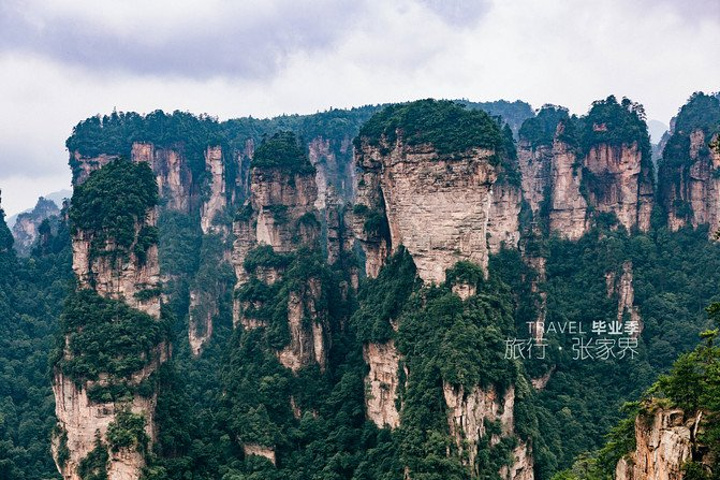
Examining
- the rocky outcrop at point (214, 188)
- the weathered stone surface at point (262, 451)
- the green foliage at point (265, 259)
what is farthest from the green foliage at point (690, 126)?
the rocky outcrop at point (214, 188)

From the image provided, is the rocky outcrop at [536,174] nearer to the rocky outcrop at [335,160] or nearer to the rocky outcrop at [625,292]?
the rocky outcrop at [625,292]

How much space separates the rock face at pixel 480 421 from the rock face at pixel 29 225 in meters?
79.2

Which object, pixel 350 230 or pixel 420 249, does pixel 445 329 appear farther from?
pixel 350 230

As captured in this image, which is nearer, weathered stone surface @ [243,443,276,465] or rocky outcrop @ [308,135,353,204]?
weathered stone surface @ [243,443,276,465]

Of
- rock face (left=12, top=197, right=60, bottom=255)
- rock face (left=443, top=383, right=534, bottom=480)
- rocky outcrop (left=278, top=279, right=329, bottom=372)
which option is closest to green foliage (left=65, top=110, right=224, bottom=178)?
rock face (left=12, top=197, right=60, bottom=255)

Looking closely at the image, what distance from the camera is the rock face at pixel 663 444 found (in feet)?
56.1

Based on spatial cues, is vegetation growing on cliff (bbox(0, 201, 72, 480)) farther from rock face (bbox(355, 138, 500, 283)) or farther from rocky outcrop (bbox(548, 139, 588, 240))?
rocky outcrop (bbox(548, 139, 588, 240))

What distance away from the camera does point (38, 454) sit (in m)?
45.2

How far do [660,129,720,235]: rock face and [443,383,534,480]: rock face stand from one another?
96.0 feet

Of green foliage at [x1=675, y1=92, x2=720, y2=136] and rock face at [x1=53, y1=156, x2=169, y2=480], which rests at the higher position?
green foliage at [x1=675, y1=92, x2=720, y2=136]

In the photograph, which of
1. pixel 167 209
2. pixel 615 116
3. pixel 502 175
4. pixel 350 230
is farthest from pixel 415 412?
pixel 167 209

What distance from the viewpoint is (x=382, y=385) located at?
138ft

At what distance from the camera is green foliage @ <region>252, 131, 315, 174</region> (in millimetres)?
53719

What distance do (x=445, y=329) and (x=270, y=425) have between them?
13.8m
